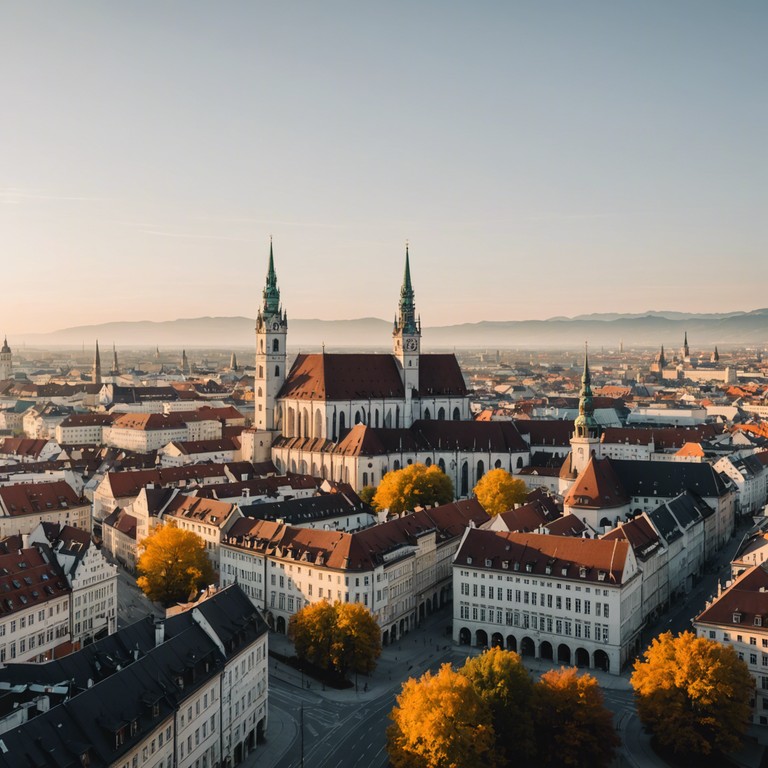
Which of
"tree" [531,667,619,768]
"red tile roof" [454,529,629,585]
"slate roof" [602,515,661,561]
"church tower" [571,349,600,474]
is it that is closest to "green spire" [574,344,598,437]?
"church tower" [571,349,600,474]

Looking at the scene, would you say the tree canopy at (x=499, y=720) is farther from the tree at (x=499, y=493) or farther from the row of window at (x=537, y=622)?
the tree at (x=499, y=493)

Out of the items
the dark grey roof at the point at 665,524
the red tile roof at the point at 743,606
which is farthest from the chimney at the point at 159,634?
the dark grey roof at the point at 665,524

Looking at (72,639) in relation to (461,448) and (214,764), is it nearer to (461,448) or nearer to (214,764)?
(214,764)

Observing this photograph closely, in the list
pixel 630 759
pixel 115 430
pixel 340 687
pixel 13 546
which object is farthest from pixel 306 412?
pixel 630 759

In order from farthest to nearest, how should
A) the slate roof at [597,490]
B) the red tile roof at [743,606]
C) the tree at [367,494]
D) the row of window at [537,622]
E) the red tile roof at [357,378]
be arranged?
the red tile roof at [357,378], the tree at [367,494], the slate roof at [597,490], the row of window at [537,622], the red tile roof at [743,606]

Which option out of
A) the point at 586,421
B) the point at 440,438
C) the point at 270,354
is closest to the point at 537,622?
the point at 586,421

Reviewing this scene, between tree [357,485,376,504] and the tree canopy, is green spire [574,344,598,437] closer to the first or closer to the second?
tree [357,485,376,504]

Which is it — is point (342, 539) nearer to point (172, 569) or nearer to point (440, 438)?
point (172, 569)
